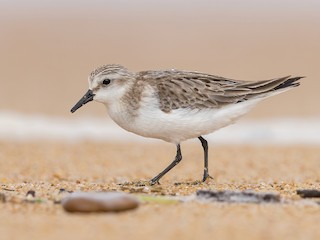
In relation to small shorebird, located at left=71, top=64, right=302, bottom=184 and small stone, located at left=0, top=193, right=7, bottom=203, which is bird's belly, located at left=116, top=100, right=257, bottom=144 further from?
small stone, located at left=0, top=193, right=7, bottom=203

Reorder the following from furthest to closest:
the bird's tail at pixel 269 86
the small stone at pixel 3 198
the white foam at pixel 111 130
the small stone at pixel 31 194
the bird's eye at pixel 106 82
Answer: the white foam at pixel 111 130, the bird's tail at pixel 269 86, the bird's eye at pixel 106 82, the small stone at pixel 31 194, the small stone at pixel 3 198

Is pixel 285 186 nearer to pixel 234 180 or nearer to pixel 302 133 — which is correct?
pixel 234 180

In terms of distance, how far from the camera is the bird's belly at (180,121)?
784cm

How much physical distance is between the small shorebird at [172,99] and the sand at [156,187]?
24.1 inches

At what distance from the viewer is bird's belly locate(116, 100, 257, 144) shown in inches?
309

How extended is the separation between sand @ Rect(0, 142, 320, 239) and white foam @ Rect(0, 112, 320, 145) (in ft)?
3.94

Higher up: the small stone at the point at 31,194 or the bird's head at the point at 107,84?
the bird's head at the point at 107,84

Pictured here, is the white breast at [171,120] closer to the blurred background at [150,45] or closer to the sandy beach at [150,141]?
the sandy beach at [150,141]

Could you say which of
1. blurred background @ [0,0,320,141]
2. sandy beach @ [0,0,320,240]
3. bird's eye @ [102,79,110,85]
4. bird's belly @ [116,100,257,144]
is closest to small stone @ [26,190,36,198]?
sandy beach @ [0,0,320,240]

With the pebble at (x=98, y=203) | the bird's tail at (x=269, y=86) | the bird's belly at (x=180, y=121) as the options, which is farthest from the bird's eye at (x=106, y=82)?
the pebble at (x=98, y=203)

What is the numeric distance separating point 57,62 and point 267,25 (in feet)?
26.9

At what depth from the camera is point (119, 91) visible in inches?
317

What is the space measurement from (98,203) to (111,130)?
10.9 metres

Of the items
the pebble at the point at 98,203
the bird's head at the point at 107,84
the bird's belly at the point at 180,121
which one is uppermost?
the bird's head at the point at 107,84
